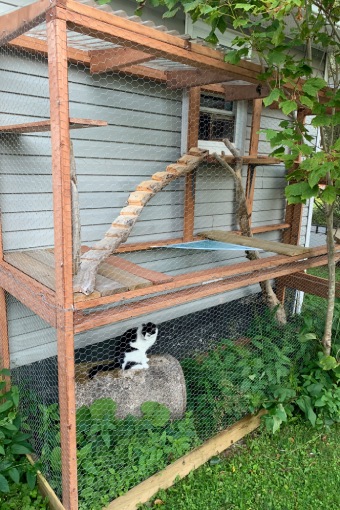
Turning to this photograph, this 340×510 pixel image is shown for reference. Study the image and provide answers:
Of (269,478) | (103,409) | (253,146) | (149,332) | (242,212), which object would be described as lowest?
(269,478)

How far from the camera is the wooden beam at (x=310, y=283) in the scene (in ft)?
11.8

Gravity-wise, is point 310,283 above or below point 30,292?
below

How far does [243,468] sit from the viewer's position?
2.52 meters

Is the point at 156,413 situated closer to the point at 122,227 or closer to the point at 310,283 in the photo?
the point at 122,227

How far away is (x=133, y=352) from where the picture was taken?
2721 mm

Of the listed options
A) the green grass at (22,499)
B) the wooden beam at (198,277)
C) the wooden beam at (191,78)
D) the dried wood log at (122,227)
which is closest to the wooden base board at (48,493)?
the green grass at (22,499)

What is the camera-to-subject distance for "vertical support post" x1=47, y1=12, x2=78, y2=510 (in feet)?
4.68

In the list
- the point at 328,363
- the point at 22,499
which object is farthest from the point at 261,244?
the point at 22,499

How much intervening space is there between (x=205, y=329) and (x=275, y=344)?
849 mm

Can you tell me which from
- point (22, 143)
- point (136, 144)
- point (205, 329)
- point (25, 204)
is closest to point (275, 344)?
point (205, 329)

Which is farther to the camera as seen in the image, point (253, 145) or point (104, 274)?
point (253, 145)

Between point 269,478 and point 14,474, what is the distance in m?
1.51

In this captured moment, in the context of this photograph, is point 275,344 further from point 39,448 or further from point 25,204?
point 25,204

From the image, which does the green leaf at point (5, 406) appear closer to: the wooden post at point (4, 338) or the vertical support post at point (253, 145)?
the wooden post at point (4, 338)
